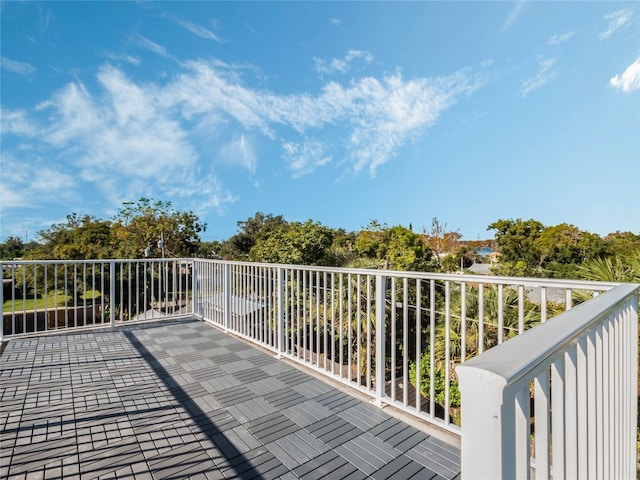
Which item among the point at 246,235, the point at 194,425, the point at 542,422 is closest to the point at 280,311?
the point at 194,425

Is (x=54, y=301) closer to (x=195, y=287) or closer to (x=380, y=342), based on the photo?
(x=195, y=287)

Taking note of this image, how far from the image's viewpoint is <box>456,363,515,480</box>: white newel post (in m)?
0.56

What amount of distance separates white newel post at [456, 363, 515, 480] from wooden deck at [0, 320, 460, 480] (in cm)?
164

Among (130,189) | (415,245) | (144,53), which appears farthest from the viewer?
(130,189)

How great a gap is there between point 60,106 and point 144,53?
16.0 ft

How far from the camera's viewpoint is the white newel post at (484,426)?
Answer: 0.56 m

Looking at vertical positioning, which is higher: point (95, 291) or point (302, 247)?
point (302, 247)

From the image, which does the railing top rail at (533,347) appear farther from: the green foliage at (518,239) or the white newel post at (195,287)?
the green foliage at (518,239)

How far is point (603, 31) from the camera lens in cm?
1163

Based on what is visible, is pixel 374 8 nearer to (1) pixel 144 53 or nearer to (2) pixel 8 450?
(1) pixel 144 53

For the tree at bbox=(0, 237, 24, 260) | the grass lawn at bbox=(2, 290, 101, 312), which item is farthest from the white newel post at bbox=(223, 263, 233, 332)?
the tree at bbox=(0, 237, 24, 260)

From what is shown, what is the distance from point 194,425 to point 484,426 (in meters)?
2.46

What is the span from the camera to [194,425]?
95.7 inches

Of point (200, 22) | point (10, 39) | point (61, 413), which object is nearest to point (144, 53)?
point (200, 22)
